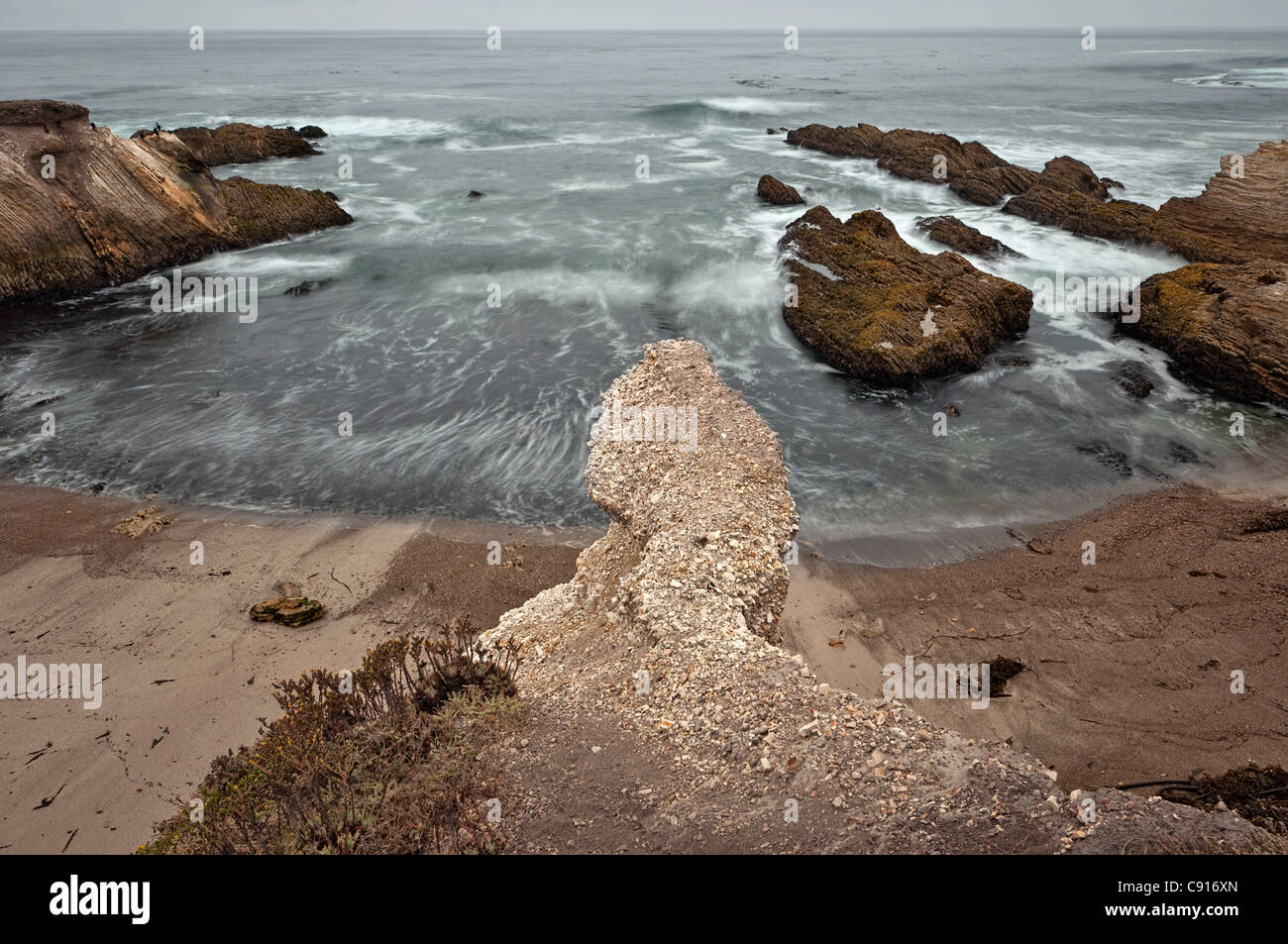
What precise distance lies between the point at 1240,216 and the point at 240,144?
42.5m

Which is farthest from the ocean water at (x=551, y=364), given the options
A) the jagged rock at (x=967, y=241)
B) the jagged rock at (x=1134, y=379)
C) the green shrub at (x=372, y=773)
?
the green shrub at (x=372, y=773)

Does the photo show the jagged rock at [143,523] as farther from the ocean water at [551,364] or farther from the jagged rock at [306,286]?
the jagged rock at [306,286]

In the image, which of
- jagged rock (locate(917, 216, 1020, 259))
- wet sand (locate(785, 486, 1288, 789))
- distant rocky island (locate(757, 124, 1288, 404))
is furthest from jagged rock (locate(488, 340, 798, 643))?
jagged rock (locate(917, 216, 1020, 259))

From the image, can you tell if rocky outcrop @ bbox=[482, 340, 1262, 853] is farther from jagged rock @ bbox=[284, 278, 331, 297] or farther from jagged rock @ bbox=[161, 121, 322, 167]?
jagged rock @ bbox=[161, 121, 322, 167]

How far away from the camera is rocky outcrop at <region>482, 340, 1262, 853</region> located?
4.88m

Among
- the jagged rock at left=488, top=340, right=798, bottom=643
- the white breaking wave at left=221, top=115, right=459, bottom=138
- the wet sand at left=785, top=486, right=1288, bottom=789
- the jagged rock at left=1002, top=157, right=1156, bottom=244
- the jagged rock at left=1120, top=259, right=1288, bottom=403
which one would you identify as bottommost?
the wet sand at left=785, top=486, right=1288, bottom=789

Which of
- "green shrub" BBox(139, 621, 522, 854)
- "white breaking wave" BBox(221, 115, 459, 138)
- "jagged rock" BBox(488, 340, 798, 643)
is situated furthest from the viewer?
"white breaking wave" BBox(221, 115, 459, 138)

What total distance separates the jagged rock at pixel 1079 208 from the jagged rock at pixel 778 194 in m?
8.27

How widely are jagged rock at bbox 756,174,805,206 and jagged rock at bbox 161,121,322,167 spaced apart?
25989 millimetres

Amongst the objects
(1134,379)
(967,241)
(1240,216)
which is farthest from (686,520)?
(1240,216)

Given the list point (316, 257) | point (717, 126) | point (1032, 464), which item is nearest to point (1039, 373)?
point (1032, 464)

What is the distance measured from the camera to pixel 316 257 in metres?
26.5

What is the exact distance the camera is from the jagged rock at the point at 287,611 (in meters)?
9.88

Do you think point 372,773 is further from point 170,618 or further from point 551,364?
point 551,364
